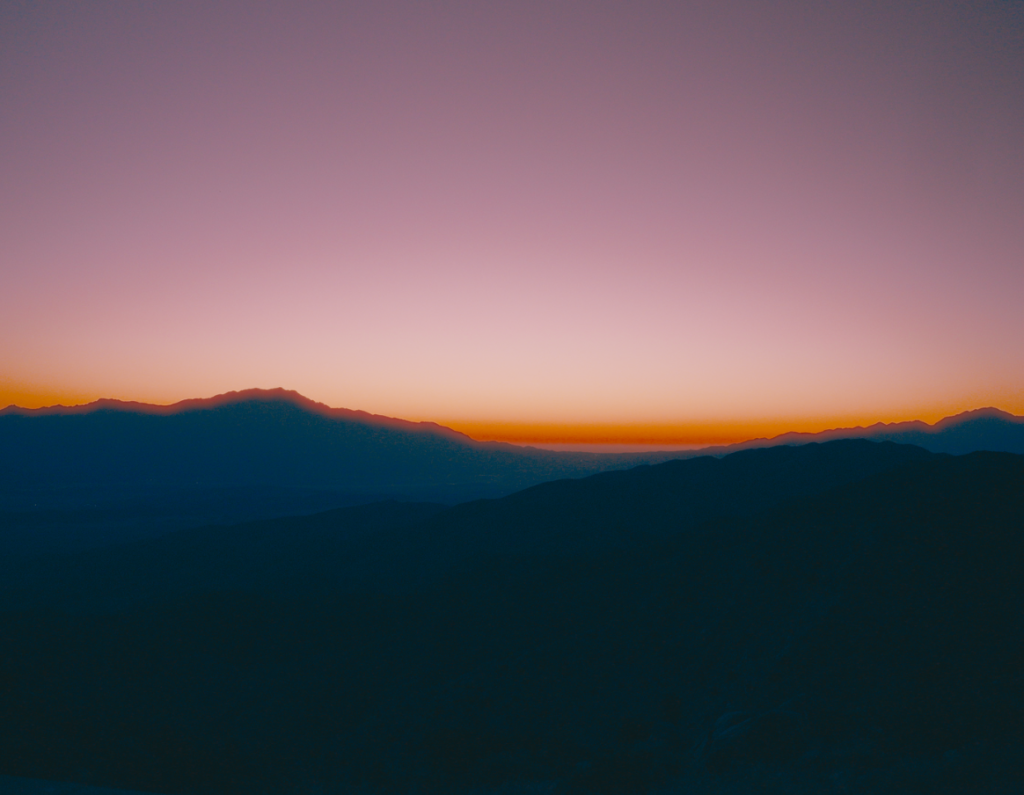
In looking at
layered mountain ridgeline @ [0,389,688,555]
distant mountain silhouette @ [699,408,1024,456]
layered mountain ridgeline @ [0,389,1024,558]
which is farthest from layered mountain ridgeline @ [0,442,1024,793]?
distant mountain silhouette @ [699,408,1024,456]

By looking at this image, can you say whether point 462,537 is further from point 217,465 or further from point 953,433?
point 953,433

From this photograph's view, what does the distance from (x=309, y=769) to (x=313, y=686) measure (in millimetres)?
4198

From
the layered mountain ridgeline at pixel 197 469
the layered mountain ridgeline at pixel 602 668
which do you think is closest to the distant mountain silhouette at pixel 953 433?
the layered mountain ridgeline at pixel 197 469

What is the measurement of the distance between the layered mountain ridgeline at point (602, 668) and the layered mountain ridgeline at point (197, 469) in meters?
40.2

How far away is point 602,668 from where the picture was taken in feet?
50.6

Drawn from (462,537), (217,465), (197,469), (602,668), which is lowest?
(197,469)

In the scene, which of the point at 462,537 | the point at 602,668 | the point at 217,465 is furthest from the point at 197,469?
the point at 602,668

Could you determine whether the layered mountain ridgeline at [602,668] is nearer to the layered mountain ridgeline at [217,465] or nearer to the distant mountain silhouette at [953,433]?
the layered mountain ridgeline at [217,465]

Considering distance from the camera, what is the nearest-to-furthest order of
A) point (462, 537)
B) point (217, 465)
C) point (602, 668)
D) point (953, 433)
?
point (602, 668), point (462, 537), point (217, 465), point (953, 433)

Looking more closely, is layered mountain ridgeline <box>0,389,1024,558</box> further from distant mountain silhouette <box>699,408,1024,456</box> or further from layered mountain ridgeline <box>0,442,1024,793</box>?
layered mountain ridgeline <box>0,442,1024,793</box>

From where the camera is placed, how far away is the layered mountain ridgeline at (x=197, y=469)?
70.9 metres

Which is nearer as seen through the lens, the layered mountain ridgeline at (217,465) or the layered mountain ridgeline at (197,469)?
the layered mountain ridgeline at (197,469)

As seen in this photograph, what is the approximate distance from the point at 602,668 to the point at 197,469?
5650 inches

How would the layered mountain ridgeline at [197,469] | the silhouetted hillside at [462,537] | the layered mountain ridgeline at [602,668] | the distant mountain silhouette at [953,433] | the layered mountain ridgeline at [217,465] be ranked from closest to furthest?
the layered mountain ridgeline at [602,668], the silhouetted hillside at [462,537], the layered mountain ridgeline at [197,469], the layered mountain ridgeline at [217,465], the distant mountain silhouette at [953,433]
